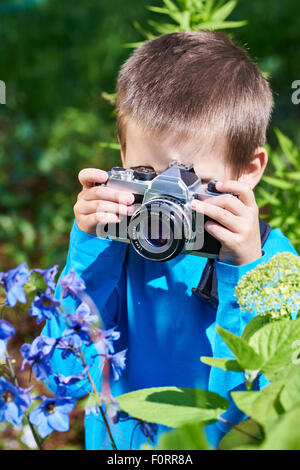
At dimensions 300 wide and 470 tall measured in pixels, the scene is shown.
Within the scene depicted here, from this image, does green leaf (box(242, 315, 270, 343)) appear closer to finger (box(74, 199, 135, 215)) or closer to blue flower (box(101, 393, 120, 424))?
blue flower (box(101, 393, 120, 424))

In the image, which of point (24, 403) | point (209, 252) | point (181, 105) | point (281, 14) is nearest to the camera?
point (24, 403)

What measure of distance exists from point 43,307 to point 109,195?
39cm

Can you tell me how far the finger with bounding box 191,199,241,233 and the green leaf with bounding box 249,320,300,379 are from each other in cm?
38

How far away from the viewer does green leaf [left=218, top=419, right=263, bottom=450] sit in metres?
0.55

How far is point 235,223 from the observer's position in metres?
0.96

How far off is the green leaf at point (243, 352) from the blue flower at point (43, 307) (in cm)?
23

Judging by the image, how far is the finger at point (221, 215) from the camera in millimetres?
957

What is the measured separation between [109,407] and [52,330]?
0.35 metres

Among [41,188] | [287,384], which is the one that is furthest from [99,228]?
[41,188]

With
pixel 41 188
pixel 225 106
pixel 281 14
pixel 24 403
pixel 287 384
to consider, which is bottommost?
pixel 41 188

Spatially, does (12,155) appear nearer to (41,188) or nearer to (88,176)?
(41,188)

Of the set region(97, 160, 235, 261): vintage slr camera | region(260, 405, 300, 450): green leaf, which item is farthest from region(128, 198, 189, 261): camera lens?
region(260, 405, 300, 450): green leaf

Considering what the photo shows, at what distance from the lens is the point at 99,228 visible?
1.06 m

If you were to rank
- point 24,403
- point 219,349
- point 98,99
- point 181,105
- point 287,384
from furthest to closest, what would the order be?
point 98,99, point 181,105, point 219,349, point 24,403, point 287,384
